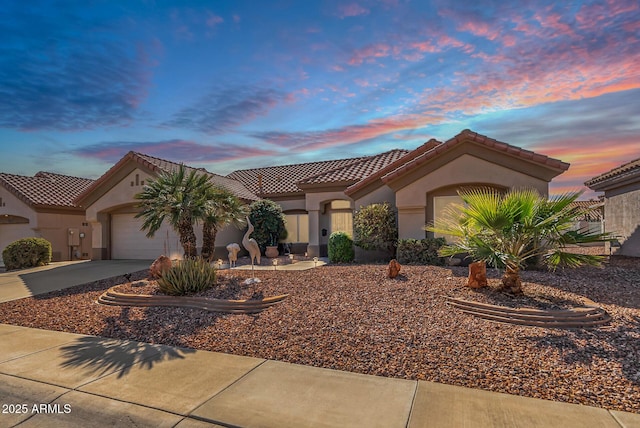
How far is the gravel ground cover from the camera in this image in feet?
15.7

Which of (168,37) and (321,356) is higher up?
(168,37)

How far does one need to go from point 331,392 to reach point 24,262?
1915 cm

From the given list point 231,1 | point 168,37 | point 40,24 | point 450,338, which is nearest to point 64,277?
point 40,24

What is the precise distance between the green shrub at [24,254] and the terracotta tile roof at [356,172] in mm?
13053

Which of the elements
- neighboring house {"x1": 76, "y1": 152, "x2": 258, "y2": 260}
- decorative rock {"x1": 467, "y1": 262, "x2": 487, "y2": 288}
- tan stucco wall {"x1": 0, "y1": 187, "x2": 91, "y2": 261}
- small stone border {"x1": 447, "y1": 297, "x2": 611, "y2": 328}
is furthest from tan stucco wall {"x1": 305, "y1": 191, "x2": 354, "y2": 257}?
tan stucco wall {"x1": 0, "y1": 187, "x2": 91, "y2": 261}

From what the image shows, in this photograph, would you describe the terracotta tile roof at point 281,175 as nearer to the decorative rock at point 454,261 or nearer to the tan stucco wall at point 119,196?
the tan stucco wall at point 119,196

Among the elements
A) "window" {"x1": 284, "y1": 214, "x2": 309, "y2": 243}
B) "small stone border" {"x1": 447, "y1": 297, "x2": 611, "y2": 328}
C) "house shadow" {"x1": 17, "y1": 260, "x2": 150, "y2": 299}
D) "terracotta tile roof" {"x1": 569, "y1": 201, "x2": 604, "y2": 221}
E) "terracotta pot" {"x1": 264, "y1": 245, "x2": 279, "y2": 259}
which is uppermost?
"terracotta tile roof" {"x1": 569, "y1": 201, "x2": 604, "y2": 221}

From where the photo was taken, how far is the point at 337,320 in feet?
22.9

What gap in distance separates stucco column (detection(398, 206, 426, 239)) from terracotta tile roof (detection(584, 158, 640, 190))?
7.72 meters

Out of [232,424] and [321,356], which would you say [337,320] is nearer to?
[321,356]

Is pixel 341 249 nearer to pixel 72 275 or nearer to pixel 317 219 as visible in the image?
pixel 317 219

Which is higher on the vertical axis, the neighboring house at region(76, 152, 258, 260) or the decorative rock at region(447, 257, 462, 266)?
the neighboring house at region(76, 152, 258, 260)

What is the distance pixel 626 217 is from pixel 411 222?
8.35 meters

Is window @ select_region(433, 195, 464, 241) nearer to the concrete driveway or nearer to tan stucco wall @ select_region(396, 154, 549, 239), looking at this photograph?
tan stucco wall @ select_region(396, 154, 549, 239)
